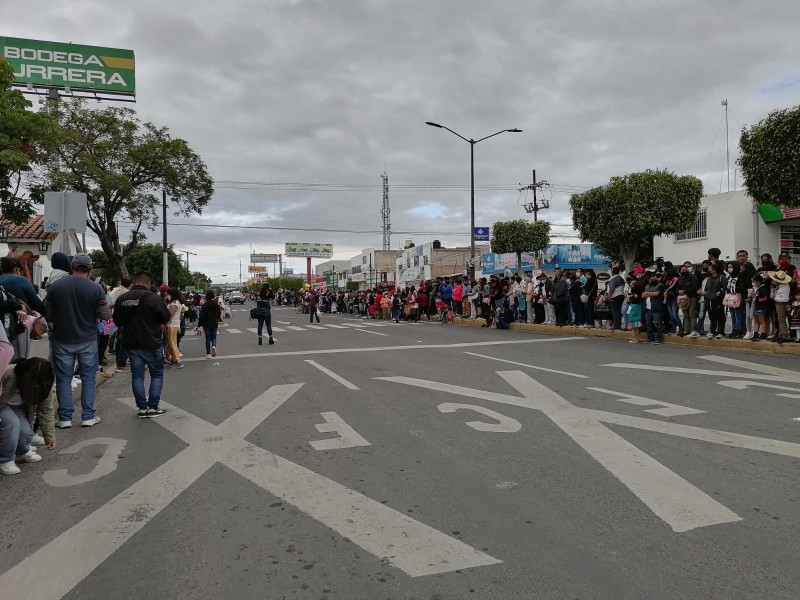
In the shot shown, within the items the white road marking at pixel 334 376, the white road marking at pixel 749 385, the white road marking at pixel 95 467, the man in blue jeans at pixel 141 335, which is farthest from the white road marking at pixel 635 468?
the white road marking at pixel 95 467

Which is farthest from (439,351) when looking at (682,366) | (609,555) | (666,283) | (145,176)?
(145,176)

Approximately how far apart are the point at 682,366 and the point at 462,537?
7.73 meters

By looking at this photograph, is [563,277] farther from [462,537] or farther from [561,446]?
[462,537]

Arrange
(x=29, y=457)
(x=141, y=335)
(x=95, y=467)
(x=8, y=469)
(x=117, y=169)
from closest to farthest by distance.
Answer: (x=8, y=469) → (x=95, y=467) → (x=29, y=457) → (x=141, y=335) → (x=117, y=169)

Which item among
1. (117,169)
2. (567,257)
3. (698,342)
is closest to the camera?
(698,342)

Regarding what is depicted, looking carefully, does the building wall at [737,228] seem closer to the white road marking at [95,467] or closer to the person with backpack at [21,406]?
the white road marking at [95,467]

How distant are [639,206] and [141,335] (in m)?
26.9

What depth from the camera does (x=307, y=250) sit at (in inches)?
4358

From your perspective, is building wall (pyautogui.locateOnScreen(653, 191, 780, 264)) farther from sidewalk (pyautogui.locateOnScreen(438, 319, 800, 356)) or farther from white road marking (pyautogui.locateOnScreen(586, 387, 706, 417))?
white road marking (pyautogui.locateOnScreen(586, 387, 706, 417))

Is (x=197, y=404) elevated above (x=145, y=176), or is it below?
below

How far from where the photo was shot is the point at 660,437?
17.7ft

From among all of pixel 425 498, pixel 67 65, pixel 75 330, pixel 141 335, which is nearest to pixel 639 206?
pixel 141 335

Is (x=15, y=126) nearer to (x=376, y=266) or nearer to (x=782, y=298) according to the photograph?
(x=782, y=298)

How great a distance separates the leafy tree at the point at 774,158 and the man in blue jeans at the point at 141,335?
46.3 ft
